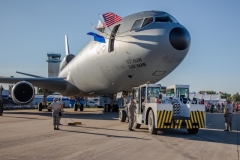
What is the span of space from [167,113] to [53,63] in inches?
4096

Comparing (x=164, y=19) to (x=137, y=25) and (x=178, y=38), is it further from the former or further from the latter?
(x=178, y=38)

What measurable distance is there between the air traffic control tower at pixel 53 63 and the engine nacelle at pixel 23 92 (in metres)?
86.4

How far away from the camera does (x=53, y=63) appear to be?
112 metres

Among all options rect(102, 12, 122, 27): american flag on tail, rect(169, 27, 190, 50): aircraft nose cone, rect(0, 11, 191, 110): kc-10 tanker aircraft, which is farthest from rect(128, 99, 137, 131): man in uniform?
rect(102, 12, 122, 27): american flag on tail

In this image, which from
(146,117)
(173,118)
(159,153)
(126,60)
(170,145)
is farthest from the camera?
(126,60)

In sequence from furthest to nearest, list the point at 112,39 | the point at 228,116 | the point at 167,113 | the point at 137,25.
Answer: the point at 112,39, the point at 137,25, the point at 228,116, the point at 167,113

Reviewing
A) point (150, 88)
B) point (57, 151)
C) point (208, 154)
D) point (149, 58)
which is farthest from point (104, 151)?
point (149, 58)

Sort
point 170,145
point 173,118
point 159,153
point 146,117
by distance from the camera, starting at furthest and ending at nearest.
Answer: point 146,117, point 173,118, point 170,145, point 159,153

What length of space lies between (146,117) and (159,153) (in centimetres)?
525

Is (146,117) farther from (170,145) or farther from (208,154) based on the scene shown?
(208,154)

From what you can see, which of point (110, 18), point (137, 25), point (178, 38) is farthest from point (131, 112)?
point (110, 18)

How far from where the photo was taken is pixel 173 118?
39.7 feet

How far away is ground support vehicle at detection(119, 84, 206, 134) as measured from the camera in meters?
12.0

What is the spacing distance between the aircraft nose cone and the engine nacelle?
12.7m
